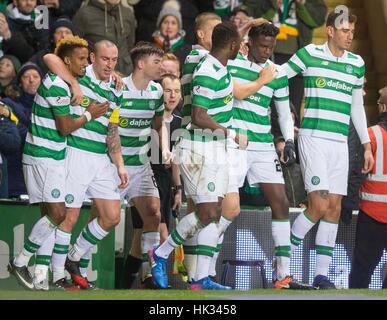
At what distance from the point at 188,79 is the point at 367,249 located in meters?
2.42

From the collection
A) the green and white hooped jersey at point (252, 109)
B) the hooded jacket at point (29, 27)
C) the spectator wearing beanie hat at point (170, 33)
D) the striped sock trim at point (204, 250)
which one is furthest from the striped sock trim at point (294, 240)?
the hooded jacket at point (29, 27)

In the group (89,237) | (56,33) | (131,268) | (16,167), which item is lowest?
(131,268)

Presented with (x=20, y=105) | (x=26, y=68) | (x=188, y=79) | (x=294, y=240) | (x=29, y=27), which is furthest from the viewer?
(x=29, y=27)

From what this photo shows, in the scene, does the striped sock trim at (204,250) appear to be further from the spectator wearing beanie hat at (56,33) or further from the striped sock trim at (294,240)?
the spectator wearing beanie hat at (56,33)

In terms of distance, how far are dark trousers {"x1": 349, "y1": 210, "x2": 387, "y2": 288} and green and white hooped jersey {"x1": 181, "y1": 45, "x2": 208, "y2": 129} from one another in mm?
2104

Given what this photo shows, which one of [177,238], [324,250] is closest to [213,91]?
[177,238]

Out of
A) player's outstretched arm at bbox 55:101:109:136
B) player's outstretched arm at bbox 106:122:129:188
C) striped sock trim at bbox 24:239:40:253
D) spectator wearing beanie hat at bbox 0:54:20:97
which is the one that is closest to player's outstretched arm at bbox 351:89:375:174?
player's outstretched arm at bbox 106:122:129:188

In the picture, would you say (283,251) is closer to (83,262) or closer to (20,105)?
(83,262)

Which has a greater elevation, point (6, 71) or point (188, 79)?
point (6, 71)

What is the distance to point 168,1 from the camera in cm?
1636

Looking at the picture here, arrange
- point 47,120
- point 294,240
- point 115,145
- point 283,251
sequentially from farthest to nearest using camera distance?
point 294,240, point 283,251, point 115,145, point 47,120

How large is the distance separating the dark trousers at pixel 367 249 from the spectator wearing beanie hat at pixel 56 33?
3588 mm

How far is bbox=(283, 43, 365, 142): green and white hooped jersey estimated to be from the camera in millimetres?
13453

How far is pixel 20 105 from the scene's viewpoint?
575 inches
